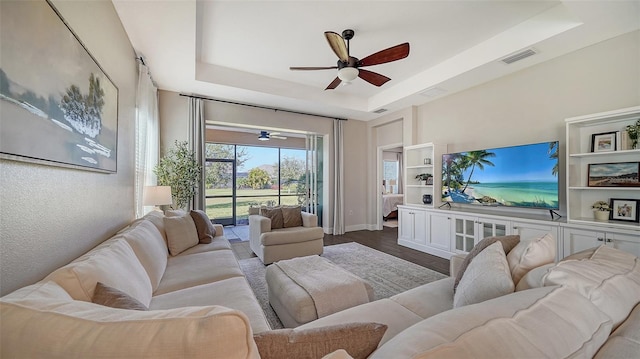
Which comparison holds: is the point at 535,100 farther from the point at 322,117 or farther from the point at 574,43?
the point at 322,117

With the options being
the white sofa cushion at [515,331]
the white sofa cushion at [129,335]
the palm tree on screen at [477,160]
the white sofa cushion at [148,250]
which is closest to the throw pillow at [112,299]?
the white sofa cushion at [129,335]

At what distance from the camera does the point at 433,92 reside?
13.8 ft

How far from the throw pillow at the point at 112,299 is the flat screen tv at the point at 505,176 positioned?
4143 millimetres

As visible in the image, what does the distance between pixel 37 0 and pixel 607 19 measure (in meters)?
4.31

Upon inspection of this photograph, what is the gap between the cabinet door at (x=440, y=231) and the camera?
151 inches

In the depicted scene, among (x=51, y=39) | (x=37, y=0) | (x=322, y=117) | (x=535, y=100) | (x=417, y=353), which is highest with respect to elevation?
(x=322, y=117)

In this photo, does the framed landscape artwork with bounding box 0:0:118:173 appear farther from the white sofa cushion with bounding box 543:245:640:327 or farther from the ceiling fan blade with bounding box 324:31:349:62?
the white sofa cushion with bounding box 543:245:640:327

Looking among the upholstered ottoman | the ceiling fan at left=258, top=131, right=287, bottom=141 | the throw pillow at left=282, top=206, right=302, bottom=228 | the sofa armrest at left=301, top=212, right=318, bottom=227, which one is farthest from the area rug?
the ceiling fan at left=258, top=131, right=287, bottom=141

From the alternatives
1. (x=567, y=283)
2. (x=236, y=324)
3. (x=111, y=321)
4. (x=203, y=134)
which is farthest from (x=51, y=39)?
(x=203, y=134)

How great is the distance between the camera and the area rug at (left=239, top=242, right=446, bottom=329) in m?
2.61

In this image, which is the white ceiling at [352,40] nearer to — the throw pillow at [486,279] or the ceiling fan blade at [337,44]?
the ceiling fan blade at [337,44]

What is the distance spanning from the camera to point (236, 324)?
1.69 feet

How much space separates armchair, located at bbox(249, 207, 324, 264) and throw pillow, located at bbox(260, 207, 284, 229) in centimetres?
8

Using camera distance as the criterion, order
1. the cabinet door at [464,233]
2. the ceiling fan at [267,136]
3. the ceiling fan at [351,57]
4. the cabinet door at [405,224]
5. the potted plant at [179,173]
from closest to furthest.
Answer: the ceiling fan at [351,57]
the cabinet door at [464,233]
the potted plant at [179,173]
the cabinet door at [405,224]
the ceiling fan at [267,136]
